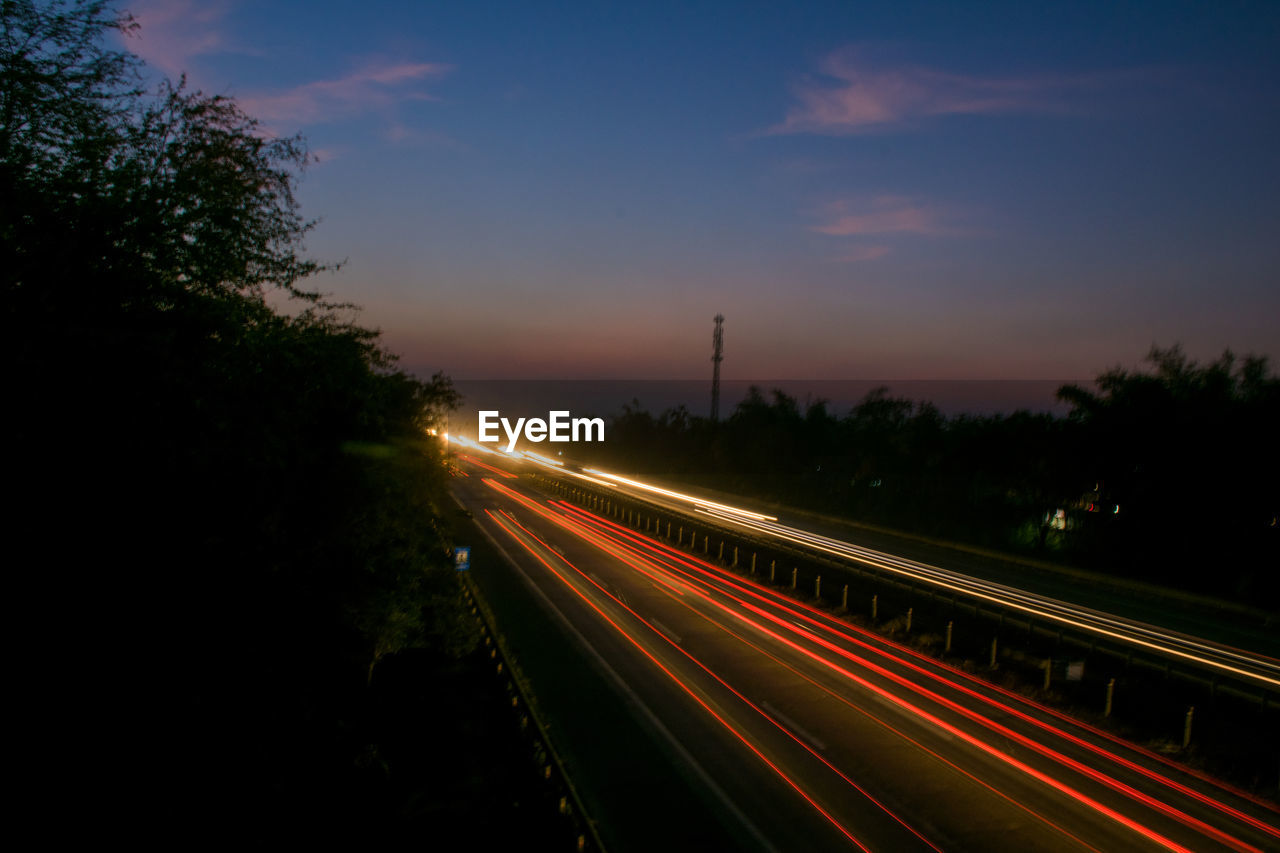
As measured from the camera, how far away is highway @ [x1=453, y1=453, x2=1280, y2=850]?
9250 millimetres

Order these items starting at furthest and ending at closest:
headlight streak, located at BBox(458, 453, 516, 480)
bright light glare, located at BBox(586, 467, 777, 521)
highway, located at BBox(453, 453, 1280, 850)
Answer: headlight streak, located at BBox(458, 453, 516, 480) → bright light glare, located at BBox(586, 467, 777, 521) → highway, located at BBox(453, 453, 1280, 850)

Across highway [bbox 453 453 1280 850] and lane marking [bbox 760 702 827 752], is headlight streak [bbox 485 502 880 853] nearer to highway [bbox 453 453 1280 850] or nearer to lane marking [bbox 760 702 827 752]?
highway [bbox 453 453 1280 850]

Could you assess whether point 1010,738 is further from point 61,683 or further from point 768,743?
point 61,683

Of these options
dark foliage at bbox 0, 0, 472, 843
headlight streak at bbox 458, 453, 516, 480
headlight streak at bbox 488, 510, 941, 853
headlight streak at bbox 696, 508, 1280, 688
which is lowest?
headlight streak at bbox 458, 453, 516, 480

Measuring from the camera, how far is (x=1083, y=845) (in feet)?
29.1

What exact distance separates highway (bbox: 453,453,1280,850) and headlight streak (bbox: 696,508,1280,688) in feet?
15.2

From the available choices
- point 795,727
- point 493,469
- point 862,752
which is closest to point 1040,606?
point 795,727

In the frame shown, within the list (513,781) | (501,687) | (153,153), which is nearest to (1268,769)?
(513,781)

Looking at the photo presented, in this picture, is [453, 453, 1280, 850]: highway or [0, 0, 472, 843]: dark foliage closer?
[0, 0, 472, 843]: dark foliage

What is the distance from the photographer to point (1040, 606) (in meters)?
20.8

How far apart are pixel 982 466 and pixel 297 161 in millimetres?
46787

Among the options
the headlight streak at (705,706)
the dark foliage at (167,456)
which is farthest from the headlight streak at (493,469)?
the dark foliage at (167,456)

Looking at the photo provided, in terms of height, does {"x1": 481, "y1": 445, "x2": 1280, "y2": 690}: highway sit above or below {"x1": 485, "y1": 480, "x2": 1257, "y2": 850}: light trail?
above

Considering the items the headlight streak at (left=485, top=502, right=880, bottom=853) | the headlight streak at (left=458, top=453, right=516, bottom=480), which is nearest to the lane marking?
the headlight streak at (left=485, top=502, right=880, bottom=853)
